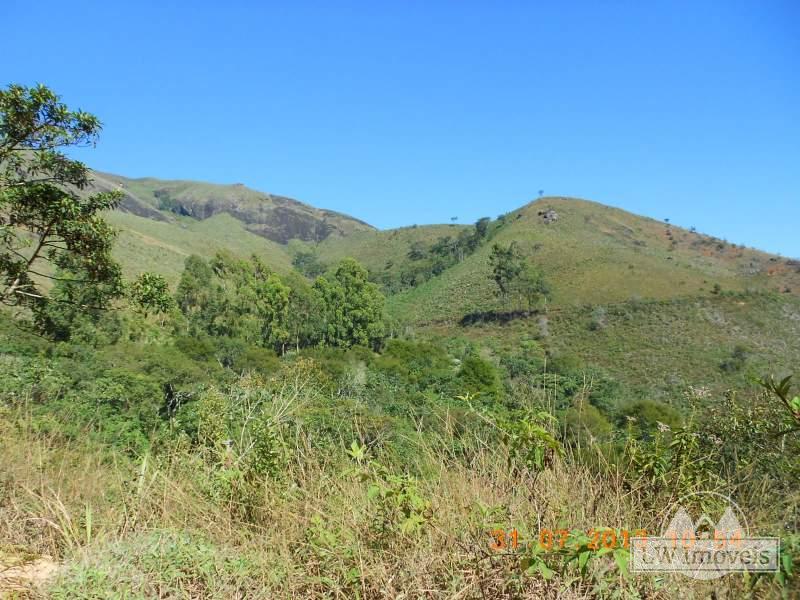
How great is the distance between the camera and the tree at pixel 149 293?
857 centimetres

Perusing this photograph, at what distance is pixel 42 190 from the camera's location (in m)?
7.23

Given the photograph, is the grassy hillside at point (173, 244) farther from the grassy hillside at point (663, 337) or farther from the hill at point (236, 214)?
the grassy hillside at point (663, 337)

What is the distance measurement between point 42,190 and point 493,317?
177 feet

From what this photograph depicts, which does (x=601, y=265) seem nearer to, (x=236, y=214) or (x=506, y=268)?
(x=506, y=268)

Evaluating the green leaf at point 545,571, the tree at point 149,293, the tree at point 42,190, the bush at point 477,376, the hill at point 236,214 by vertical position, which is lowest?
the bush at point 477,376

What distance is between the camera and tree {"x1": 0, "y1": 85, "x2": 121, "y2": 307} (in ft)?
22.7

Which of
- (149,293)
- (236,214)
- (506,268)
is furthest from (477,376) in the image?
(236,214)

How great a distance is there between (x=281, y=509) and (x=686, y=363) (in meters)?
41.6

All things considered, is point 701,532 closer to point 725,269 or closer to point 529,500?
point 529,500

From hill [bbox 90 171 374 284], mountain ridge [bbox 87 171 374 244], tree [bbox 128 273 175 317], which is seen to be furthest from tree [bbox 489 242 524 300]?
mountain ridge [bbox 87 171 374 244]

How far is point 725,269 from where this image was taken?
234ft

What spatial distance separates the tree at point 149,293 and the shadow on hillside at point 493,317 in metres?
50.4

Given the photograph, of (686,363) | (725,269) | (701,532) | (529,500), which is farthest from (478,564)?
(725,269)

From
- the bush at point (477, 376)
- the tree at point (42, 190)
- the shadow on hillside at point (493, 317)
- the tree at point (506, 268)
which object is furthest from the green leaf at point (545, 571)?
the tree at point (506, 268)
